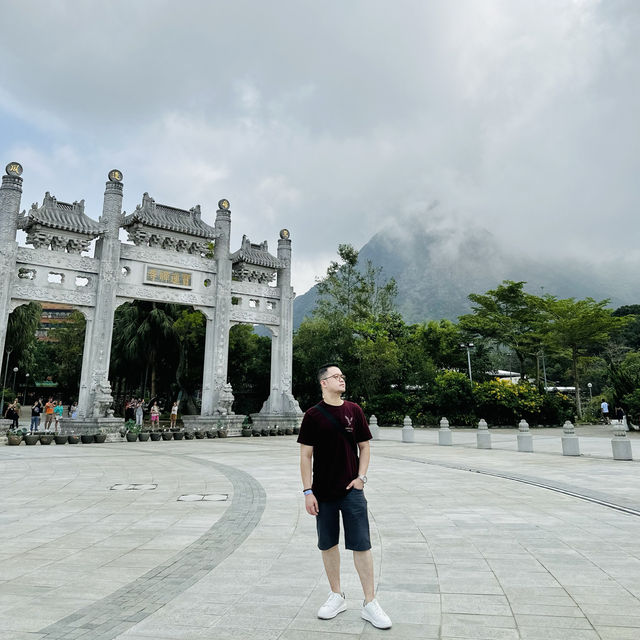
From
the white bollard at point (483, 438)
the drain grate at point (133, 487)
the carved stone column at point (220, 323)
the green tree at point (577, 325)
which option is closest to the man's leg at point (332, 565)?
the drain grate at point (133, 487)

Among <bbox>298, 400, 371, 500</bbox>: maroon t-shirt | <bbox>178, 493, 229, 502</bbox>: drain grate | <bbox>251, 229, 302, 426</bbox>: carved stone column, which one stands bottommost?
<bbox>178, 493, 229, 502</bbox>: drain grate

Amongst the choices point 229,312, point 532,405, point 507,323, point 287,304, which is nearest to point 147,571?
point 229,312

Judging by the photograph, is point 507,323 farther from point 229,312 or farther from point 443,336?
point 229,312

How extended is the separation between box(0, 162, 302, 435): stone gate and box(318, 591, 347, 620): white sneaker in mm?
19234

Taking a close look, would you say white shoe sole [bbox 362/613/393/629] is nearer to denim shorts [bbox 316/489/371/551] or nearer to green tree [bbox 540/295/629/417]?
denim shorts [bbox 316/489/371/551]

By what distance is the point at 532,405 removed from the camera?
30891mm

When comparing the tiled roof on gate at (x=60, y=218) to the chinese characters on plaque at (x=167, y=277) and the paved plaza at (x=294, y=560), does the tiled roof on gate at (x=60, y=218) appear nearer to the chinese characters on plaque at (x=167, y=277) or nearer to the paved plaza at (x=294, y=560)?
the chinese characters on plaque at (x=167, y=277)

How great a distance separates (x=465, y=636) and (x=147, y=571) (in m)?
2.72

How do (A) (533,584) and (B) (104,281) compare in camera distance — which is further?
(B) (104,281)

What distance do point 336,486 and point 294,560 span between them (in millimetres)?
1692

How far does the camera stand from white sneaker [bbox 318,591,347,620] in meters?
3.06

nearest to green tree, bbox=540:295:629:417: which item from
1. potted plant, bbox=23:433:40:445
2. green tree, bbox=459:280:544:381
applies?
green tree, bbox=459:280:544:381

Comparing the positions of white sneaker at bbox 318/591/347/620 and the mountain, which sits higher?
the mountain

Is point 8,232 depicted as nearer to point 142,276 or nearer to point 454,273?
point 142,276
